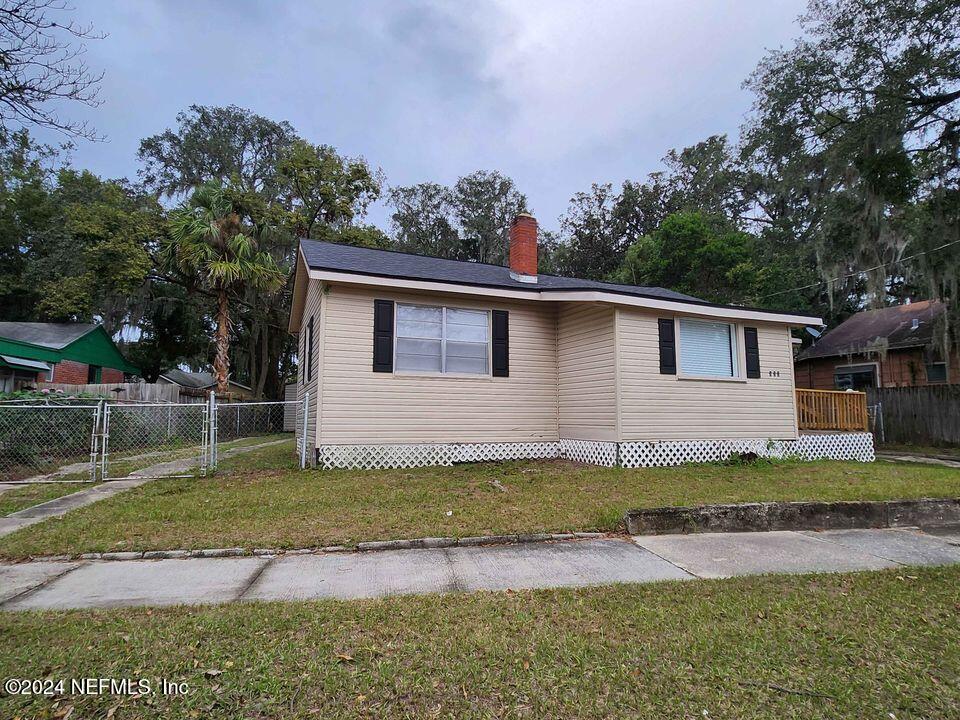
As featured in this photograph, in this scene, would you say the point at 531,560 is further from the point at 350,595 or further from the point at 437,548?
the point at 350,595

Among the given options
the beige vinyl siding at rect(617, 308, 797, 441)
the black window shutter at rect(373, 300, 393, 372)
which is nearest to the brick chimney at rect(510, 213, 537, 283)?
the beige vinyl siding at rect(617, 308, 797, 441)

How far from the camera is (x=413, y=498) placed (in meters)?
6.63

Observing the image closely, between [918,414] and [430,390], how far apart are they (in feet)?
50.2

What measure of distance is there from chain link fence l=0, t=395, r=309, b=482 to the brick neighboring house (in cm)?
1951

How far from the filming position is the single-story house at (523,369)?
9.21 m

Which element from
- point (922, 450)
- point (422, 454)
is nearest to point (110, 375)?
point (422, 454)

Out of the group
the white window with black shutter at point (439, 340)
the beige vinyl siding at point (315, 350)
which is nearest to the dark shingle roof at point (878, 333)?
the white window with black shutter at point (439, 340)

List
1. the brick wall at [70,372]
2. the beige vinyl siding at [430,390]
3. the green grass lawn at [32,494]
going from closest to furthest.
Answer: the green grass lawn at [32,494] < the beige vinyl siding at [430,390] < the brick wall at [70,372]

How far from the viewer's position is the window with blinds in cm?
1043

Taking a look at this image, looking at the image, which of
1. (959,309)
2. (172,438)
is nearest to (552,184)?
(959,309)

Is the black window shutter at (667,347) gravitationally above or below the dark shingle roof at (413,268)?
below

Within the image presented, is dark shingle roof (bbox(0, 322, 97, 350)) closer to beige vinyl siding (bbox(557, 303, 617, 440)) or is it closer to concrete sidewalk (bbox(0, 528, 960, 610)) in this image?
beige vinyl siding (bbox(557, 303, 617, 440))

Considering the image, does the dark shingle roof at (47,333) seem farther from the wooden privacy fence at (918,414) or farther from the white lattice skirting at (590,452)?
the wooden privacy fence at (918,414)

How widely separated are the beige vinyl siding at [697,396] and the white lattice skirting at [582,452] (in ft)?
0.67
